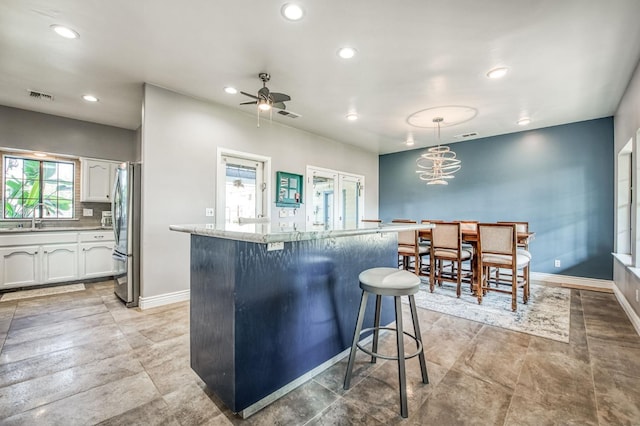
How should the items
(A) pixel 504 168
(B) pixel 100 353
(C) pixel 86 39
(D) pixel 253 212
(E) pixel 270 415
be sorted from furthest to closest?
(A) pixel 504 168 < (D) pixel 253 212 < (C) pixel 86 39 < (B) pixel 100 353 < (E) pixel 270 415

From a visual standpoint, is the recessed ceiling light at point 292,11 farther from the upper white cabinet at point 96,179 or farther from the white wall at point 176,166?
the upper white cabinet at point 96,179

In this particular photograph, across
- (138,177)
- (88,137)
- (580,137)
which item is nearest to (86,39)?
(138,177)

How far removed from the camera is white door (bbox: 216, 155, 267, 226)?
12.7 feet

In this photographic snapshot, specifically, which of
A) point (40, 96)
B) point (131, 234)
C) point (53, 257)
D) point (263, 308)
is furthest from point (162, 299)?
point (40, 96)

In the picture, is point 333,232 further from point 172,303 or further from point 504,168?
point 504,168

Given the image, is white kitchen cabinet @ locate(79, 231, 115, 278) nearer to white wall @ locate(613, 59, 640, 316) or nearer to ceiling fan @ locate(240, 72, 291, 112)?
ceiling fan @ locate(240, 72, 291, 112)

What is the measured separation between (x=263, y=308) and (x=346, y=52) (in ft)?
7.47

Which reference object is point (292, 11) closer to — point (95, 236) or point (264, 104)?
point (264, 104)

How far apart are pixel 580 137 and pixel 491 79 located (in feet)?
8.81

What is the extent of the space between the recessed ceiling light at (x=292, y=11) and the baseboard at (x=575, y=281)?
16.8ft

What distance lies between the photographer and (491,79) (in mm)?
3008

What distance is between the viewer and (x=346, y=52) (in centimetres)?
253

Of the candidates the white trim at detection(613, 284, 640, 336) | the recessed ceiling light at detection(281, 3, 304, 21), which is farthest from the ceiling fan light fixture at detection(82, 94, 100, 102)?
the white trim at detection(613, 284, 640, 336)

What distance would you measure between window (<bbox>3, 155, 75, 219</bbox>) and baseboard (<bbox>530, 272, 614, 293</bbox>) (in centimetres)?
780
